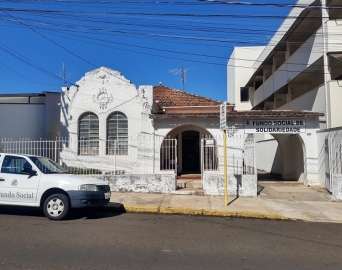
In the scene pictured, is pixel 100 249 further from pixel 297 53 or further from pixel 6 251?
pixel 297 53

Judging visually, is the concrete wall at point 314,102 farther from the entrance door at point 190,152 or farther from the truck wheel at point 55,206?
the truck wheel at point 55,206

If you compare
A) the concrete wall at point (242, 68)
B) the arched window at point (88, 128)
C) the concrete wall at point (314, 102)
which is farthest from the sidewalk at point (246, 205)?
the concrete wall at point (242, 68)

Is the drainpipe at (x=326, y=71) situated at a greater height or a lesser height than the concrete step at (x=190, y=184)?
greater

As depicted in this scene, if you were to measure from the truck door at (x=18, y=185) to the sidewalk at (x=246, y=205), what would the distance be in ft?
7.82

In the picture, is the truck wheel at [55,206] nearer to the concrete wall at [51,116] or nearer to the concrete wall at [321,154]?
the concrete wall at [321,154]

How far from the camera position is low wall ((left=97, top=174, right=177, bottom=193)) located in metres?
12.2

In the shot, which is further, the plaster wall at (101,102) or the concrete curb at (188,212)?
the plaster wall at (101,102)

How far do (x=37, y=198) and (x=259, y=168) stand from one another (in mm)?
20447

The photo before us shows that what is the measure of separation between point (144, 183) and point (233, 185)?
10.6 feet

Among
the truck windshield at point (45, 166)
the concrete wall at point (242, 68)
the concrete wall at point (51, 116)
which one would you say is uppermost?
the concrete wall at point (242, 68)

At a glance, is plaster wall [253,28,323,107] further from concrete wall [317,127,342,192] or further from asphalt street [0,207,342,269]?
asphalt street [0,207,342,269]

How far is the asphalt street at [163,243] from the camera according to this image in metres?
4.96

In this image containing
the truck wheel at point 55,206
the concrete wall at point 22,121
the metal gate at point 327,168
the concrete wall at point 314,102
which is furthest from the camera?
the concrete wall at point 22,121

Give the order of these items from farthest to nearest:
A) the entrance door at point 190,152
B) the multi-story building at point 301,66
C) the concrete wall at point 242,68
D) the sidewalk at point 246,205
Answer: the concrete wall at point 242,68 < the entrance door at point 190,152 < the multi-story building at point 301,66 < the sidewalk at point 246,205
